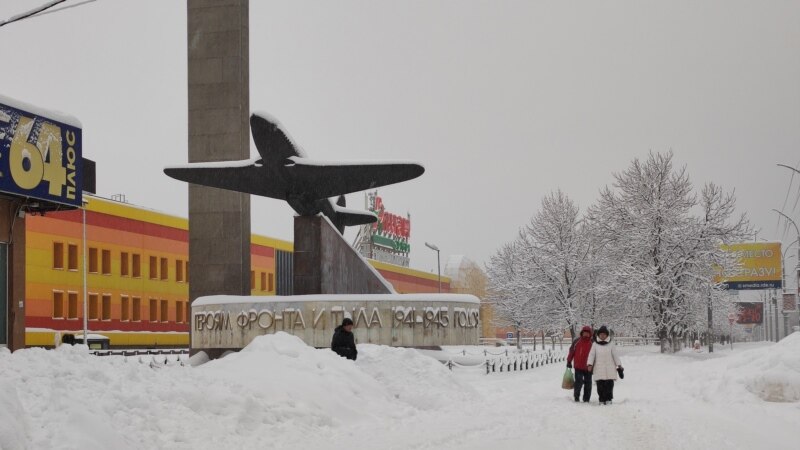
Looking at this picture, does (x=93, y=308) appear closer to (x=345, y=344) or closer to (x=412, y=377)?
(x=345, y=344)

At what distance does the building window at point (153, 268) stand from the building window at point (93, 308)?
625 centimetres

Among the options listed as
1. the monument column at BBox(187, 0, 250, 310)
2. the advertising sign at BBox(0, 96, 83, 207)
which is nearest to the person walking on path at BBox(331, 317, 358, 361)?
the advertising sign at BBox(0, 96, 83, 207)

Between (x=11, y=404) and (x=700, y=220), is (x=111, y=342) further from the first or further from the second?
(x=11, y=404)

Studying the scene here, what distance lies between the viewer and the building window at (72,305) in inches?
2050

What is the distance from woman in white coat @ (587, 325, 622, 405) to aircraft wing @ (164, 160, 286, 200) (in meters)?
17.2

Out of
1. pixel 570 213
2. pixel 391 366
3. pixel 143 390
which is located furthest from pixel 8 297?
pixel 570 213

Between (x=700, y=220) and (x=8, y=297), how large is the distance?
1225 inches

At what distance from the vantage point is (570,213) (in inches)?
2391

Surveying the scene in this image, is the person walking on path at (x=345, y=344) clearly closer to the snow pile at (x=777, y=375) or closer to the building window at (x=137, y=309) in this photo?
the snow pile at (x=777, y=375)

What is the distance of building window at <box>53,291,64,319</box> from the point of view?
50.8m

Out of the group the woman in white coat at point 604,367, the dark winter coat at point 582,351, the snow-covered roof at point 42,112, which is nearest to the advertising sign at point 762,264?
the snow-covered roof at point 42,112

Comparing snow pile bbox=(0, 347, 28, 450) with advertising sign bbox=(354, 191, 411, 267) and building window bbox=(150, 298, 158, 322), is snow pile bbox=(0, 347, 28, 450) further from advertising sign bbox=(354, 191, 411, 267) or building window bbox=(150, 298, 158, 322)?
advertising sign bbox=(354, 191, 411, 267)

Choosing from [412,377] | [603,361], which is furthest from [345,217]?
[603,361]

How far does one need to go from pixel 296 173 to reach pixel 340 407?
59.1ft
